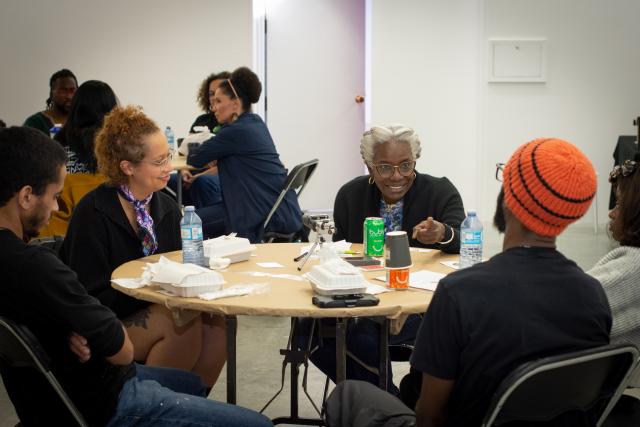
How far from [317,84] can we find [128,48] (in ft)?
7.01

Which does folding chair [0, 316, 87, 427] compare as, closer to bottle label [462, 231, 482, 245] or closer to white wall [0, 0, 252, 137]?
bottle label [462, 231, 482, 245]

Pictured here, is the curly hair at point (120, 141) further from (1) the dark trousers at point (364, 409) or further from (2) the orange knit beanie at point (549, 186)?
(2) the orange knit beanie at point (549, 186)

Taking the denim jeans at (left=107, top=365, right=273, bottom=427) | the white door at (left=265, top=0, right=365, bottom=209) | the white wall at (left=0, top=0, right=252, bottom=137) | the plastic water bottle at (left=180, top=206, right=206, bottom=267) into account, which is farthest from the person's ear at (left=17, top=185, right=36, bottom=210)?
the white door at (left=265, top=0, right=365, bottom=209)

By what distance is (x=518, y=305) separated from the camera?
5.07 feet

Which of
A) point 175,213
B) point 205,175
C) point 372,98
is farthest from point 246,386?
point 372,98

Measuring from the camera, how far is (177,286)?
2359 mm

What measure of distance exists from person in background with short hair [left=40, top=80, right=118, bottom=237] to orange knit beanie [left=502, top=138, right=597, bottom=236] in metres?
3.09

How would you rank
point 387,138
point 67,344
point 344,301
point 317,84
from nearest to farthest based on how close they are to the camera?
point 67,344 < point 344,301 < point 387,138 < point 317,84

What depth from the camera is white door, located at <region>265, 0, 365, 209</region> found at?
8.73 meters

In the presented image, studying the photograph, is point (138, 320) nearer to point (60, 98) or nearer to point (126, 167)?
point (126, 167)

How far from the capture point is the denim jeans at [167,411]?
1936mm

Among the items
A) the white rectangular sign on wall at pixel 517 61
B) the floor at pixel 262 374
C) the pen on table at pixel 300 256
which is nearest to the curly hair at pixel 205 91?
the floor at pixel 262 374

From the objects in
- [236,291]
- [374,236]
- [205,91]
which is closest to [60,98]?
[205,91]

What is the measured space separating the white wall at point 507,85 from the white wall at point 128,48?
1692 millimetres
